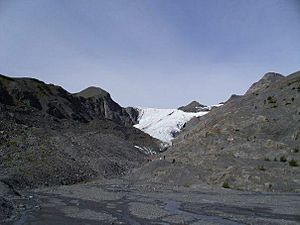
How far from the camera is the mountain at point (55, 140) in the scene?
165 feet

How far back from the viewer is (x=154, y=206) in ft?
107

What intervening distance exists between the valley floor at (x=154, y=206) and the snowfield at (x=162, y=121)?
241ft

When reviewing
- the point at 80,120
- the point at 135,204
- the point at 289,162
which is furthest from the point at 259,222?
the point at 80,120

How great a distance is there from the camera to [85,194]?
4066 cm

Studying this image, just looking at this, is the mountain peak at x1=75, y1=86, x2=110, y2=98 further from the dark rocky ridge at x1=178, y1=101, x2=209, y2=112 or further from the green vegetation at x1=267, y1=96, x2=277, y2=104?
the green vegetation at x1=267, y1=96, x2=277, y2=104

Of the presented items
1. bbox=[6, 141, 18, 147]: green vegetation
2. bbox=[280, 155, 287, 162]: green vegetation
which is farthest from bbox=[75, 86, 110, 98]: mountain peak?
bbox=[280, 155, 287, 162]: green vegetation

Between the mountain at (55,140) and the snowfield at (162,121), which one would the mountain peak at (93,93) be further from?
the mountain at (55,140)

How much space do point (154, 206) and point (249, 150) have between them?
2610cm

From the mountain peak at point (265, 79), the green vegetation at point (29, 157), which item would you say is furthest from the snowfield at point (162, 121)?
the green vegetation at point (29, 157)

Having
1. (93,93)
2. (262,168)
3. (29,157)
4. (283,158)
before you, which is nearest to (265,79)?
(283,158)

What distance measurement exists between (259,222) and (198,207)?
302 inches

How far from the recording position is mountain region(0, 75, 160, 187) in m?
50.2

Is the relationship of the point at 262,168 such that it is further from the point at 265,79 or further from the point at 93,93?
the point at 93,93

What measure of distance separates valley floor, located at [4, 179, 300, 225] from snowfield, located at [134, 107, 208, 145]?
7346cm
